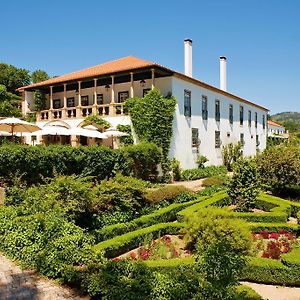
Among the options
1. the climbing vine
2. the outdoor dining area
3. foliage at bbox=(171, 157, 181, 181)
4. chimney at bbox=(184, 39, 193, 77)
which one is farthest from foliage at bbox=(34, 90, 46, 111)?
foliage at bbox=(171, 157, 181, 181)

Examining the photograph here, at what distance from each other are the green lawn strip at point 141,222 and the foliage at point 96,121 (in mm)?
10106

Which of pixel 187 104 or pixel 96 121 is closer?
pixel 96 121

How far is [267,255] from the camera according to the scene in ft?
32.1

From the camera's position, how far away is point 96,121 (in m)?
24.4

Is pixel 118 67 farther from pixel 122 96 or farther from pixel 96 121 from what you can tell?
pixel 96 121

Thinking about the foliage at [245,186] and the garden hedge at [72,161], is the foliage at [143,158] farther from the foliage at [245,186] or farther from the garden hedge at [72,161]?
the foliage at [245,186]

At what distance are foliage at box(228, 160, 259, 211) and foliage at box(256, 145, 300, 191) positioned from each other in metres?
3.68

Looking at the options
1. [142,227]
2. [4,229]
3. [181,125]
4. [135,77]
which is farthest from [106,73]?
[4,229]

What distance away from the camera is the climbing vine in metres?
22.2

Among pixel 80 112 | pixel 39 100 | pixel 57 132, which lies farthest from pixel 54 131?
pixel 39 100

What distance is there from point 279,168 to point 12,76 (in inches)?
1581

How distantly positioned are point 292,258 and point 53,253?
572cm

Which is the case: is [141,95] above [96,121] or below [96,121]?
above

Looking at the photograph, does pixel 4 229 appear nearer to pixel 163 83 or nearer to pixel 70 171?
pixel 70 171
